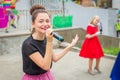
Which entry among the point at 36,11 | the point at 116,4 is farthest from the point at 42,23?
the point at 116,4

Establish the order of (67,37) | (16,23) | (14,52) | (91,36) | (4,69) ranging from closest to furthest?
(91,36) → (4,69) → (14,52) → (67,37) → (16,23)

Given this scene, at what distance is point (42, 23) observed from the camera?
2766 mm

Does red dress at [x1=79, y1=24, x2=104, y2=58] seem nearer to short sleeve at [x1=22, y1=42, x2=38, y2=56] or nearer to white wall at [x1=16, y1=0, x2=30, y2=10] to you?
short sleeve at [x1=22, y1=42, x2=38, y2=56]

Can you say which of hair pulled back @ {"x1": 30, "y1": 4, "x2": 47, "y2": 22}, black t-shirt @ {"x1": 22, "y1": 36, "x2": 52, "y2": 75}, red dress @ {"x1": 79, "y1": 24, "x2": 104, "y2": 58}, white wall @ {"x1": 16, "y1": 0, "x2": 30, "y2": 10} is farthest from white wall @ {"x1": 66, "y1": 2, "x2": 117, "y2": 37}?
black t-shirt @ {"x1": 22, "y1": 36, "x2": 52, "y2": 75}

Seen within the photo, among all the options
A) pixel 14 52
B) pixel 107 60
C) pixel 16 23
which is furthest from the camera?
pixel 16 23

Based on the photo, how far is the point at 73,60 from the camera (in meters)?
8.59

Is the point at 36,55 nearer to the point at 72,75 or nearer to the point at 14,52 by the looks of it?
the point at 72,75

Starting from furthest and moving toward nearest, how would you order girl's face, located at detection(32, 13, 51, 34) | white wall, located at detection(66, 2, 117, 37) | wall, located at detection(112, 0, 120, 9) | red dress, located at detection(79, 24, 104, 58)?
wall, located at detection(112, 0, 120, 9)
white wall, located at detection(66, 2, 117, 37)
red dress, located at detection(79, 24, 104, 58)
girl's face, located at detection(32, 13, 51, 34)

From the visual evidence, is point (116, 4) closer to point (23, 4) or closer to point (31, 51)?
point (23, 4)

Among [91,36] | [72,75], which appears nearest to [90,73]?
[72,75]

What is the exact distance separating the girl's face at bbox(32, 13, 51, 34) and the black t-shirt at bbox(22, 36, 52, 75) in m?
0.14

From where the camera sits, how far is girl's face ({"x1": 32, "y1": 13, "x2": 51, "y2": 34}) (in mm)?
2744

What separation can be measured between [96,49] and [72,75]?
2.79 feet

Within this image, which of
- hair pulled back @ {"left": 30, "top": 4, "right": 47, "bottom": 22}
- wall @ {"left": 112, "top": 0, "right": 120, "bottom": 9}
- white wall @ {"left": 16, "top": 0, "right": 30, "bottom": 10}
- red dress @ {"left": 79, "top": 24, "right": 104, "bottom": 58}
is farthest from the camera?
wall @ {"left": 112, "top": 0, "right": 120, "bottom": 9}
